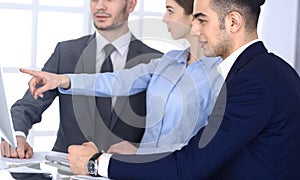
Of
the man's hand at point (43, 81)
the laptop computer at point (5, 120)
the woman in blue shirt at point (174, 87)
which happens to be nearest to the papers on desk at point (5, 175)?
the laptop computer at point (5, 120)

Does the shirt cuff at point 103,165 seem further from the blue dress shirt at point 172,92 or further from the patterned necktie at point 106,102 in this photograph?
the patterned necktie at point 106,102

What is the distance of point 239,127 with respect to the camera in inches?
60.3

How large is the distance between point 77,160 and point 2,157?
1.38 feet

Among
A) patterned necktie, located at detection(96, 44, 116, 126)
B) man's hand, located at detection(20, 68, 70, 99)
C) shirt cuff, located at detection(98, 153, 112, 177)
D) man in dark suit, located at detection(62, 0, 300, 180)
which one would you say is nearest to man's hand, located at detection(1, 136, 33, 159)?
man's hand, located at detection(20, 68, 70, 99)

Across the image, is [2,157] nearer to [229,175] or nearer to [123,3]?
[229,175]

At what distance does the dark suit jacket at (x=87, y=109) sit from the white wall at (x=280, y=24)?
1334 mm

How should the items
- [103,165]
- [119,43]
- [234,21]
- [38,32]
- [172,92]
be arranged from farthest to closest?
[38,32] < [119,43] < [172,92] < [234,21] < [103,165]

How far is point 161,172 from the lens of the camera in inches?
62.2

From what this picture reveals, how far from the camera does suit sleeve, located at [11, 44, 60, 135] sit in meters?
2.48

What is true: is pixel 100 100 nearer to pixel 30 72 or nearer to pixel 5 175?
pixel 30 72

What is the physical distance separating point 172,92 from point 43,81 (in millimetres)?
593

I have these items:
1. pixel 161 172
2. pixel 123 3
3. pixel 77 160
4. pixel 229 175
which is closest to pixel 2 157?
pixel 77 160

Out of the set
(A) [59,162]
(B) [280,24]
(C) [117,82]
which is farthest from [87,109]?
(B) [280,24]

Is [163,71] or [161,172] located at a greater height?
[163,71]
